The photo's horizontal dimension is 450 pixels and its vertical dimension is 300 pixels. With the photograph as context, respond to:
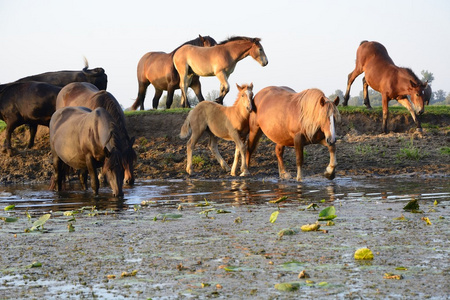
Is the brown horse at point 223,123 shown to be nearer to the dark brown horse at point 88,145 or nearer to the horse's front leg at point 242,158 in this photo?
the horse's front leg at point 242,158

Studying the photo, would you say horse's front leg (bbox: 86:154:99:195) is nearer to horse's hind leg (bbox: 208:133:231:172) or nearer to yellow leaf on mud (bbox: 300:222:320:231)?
horse's hind leg (bbox: 208:133:231:172)

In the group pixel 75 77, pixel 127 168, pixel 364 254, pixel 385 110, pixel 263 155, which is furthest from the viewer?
pixel 75 77

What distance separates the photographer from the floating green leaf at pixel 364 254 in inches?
220

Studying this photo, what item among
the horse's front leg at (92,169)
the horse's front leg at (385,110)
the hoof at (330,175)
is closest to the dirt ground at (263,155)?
the horse's front leg at (385,110)

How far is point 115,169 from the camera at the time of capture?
36.0 feet

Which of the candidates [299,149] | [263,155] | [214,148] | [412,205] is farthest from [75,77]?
[412,205]

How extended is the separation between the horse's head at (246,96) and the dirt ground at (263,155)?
1373 millimetres

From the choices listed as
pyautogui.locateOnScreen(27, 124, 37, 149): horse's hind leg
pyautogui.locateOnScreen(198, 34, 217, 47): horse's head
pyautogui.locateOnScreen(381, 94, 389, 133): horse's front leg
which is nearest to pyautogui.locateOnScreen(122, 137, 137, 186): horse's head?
pyautogui.locateOnScreen(27, 124, 37, 149): horse's hind leg

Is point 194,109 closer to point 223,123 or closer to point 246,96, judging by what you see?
point 223,123

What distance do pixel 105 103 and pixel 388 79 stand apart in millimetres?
8867

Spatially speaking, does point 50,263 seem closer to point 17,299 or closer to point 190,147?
point 17,299

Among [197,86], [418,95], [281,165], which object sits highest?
[197,86]

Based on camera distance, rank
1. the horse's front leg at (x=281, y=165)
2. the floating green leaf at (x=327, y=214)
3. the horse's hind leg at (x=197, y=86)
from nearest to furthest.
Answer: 1. the floating green leaf at (x=327, y=214)
2. the horse's front leg at (x=281, y=165)
3. the horse's hind leg at (x=197, y=86)

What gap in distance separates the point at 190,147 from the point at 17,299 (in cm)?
1092
